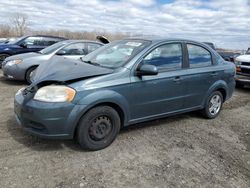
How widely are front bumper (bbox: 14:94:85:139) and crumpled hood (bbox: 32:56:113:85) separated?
38cm

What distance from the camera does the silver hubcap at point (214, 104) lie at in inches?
230

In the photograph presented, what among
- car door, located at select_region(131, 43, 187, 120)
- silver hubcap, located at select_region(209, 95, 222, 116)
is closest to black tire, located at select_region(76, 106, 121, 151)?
car door, located at select_region(131, 43, 187, 120)

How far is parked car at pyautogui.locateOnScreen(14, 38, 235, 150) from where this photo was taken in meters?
3.76

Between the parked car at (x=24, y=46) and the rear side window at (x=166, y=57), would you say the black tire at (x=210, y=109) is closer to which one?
the rear side window at (x=166, y=57)

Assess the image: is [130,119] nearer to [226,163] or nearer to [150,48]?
[150,48]

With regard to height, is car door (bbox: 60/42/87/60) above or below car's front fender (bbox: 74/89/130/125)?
above

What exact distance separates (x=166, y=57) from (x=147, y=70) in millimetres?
775

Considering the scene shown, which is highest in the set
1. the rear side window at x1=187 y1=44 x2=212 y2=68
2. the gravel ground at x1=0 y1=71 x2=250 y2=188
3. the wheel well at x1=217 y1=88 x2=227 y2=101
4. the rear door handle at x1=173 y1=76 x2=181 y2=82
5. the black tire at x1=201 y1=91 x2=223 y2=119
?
the rear side window at x1=187 y1=44 x2=212 y2=68

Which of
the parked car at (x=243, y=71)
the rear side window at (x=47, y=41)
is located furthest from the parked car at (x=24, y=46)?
the parked car at (x=243, y=71)

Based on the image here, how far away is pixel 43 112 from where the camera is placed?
367 centimetres

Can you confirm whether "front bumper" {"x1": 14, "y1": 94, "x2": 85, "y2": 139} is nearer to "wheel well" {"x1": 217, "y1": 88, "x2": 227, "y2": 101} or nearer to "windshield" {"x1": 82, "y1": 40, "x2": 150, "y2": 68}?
"windshield" {"x1": 82, "y1": 40, "x2": 150, "y2": 68}

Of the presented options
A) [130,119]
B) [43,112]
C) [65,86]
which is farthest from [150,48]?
[43,112]

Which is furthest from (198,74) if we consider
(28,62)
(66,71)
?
(28,62)

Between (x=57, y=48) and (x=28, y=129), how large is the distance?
5.39m
